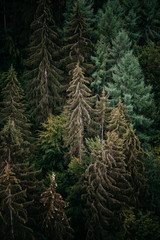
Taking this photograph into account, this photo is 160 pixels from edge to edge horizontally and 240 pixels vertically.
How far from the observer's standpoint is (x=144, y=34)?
105 ft

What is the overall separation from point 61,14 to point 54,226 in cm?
2454

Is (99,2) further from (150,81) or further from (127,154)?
(127,154)

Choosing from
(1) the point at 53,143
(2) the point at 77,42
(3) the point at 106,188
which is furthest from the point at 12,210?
(2) the point at 77,42

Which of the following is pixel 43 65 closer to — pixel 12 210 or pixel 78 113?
pixel 78 113

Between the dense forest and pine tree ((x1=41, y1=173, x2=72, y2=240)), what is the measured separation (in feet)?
0.21

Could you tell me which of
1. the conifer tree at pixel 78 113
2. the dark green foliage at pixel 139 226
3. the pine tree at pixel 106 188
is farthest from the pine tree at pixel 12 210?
the conifer tree at pixel 78 113

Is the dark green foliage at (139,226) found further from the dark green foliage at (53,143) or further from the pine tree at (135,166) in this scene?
the dark green foliage at (53,143)

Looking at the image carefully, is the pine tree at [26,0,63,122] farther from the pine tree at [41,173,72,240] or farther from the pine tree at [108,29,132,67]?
the pine tree at [41,173,72,240]

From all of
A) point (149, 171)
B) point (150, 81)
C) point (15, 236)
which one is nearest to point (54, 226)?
point (15, 236)

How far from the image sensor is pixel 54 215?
1297cm

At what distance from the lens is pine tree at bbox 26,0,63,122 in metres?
21.4

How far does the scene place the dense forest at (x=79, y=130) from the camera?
13242mm

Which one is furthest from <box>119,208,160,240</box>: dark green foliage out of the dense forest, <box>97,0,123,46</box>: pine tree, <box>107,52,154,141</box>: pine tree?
<box>97,0,123,46</box>: pine tree

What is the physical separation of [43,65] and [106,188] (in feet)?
46.8
